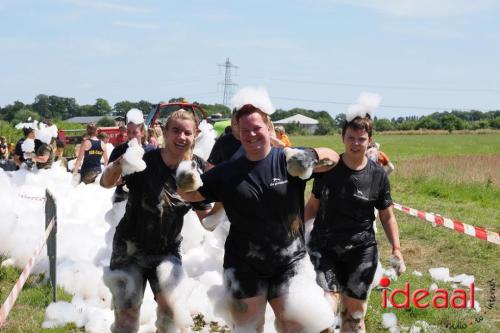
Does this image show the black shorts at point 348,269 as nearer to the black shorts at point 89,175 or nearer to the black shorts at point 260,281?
the black shorts at point 260,281

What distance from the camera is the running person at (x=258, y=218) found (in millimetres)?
3449

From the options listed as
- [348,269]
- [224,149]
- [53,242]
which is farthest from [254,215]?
[53,242]

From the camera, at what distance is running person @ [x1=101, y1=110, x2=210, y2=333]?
13.3 feet

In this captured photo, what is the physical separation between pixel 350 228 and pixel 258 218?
45.1 inches

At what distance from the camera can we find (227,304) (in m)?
3.61

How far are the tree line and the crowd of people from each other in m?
47.8

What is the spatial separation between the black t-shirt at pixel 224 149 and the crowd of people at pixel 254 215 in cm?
90

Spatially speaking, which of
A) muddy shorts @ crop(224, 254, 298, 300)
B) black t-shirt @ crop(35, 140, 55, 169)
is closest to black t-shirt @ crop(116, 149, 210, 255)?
muddy shorts @ crop(224, 254, 298, 300)

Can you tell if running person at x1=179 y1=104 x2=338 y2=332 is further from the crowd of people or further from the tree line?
the tree line

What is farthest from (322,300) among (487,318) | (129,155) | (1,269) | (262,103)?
(1,269)

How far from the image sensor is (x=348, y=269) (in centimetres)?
438

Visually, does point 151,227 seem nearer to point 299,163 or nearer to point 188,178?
point 188,178

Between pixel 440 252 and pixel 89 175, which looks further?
pixel 89 175

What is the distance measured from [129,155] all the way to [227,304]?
112 cm
